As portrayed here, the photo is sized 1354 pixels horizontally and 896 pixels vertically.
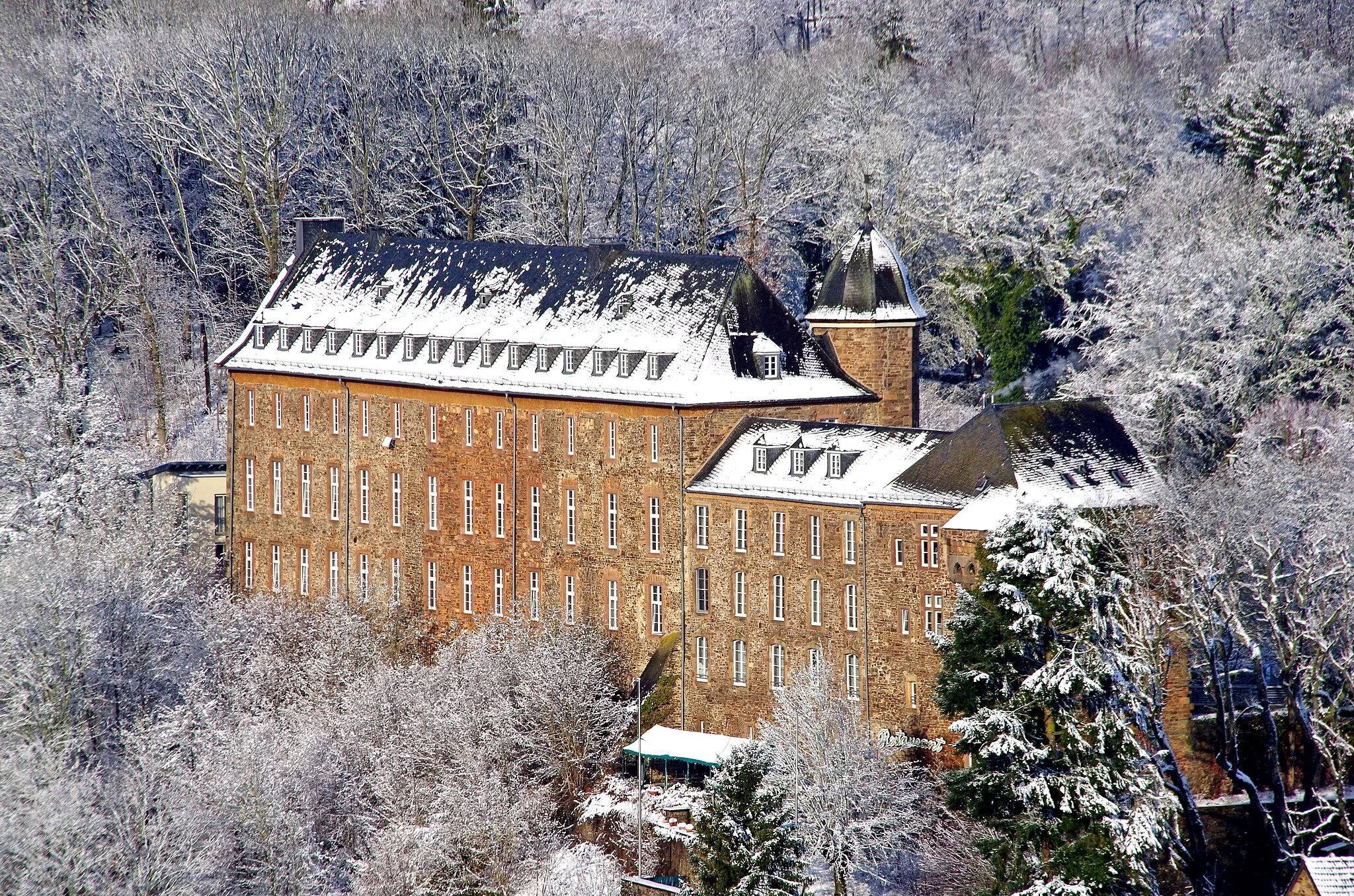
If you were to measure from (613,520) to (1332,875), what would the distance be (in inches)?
1132

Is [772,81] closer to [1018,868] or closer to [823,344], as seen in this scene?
[823,344]

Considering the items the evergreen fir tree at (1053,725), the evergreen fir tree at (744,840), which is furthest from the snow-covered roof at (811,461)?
the evergreen fir tree at (744,840)

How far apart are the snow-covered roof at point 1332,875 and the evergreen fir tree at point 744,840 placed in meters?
10.8

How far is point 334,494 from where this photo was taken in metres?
78.6

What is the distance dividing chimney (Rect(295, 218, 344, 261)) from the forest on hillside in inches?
406

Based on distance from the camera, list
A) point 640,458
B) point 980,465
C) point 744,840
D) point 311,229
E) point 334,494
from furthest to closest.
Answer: point 311,229, point 334,494, point 640,458, point 980,465, point 744,840

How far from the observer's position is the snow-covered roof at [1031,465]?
58.5 m

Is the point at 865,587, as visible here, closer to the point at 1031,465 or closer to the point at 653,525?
the point at 1031,465

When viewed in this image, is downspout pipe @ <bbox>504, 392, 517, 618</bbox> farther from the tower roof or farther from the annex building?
the tower roof

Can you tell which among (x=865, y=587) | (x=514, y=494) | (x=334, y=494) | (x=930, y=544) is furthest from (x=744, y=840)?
(x=334, y=494)

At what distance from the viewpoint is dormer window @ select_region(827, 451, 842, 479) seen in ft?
205

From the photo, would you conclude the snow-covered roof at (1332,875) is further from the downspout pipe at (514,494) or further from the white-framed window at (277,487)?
the white-framed window at (277,487)

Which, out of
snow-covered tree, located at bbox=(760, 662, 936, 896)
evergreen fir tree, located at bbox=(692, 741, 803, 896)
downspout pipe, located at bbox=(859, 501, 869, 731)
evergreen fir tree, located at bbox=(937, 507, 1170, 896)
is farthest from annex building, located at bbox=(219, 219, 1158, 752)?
evergreen fir tree, located at bbox=(692, 741, 803, 896)

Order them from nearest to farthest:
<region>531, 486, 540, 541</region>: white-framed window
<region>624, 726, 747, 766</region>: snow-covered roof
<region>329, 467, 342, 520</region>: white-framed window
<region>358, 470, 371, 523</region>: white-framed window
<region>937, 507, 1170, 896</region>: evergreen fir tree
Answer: <region>937, 507, 1170, 896</region>: evergreen fir tree
<region>624, 726, 747, 766</region>: snow-covered roof
<region>531, 486, 540, 541</region>: white-framed window
<region>358, 470, 371, 523</region>: white-framed window
<region>329, 467, 342, 520</region>: white-framed window
